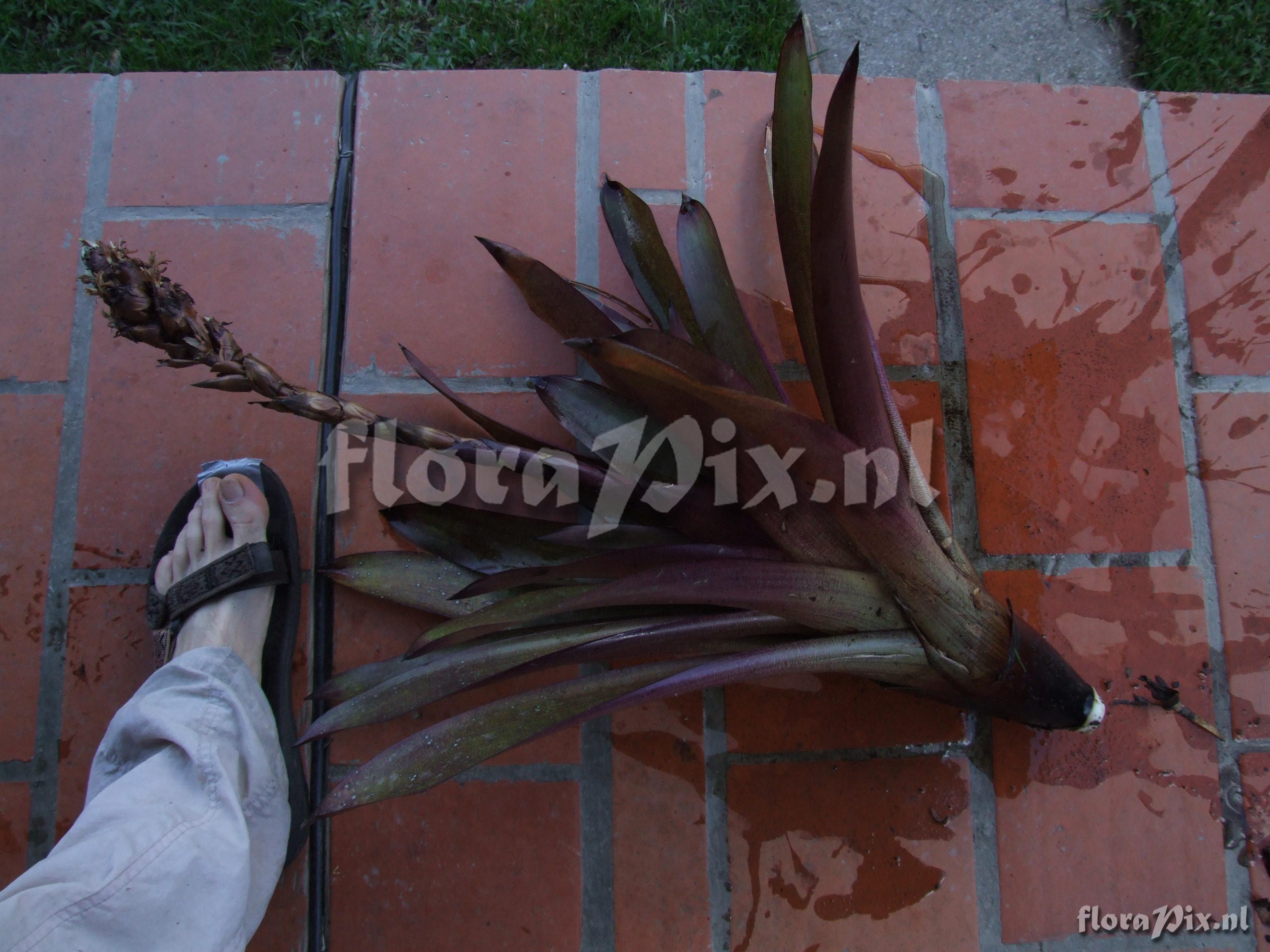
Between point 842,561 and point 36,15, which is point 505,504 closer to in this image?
point 842,561

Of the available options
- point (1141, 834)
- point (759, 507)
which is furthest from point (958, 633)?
point (1141, 834)

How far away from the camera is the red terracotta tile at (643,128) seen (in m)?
1.11

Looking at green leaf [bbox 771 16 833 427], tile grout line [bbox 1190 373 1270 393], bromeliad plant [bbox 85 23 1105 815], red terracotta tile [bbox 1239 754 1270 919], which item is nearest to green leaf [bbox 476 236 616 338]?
bromeliad plant [bbox 85 23 1105 815]

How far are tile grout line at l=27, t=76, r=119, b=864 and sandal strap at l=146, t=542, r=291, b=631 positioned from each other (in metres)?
0.13

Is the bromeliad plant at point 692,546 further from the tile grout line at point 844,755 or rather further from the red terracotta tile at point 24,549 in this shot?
the red terracotta tile at point 24,549

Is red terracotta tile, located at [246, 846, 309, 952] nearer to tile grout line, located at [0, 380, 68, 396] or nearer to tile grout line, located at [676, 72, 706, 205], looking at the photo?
tile grout line, located at [0, 380, 68, 396]

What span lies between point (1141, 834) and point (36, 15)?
6.69ft

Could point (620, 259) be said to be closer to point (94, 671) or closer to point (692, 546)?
point (692, 546)

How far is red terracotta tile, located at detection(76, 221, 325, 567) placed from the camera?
104 cm

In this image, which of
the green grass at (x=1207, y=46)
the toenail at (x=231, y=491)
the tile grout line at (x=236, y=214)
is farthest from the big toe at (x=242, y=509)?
the green grass at (x=1207, y=46)

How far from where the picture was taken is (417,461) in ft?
3.36

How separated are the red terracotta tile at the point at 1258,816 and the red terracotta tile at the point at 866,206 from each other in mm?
691

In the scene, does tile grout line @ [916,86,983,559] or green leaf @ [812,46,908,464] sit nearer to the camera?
green leaf @ [812,46,908,464]

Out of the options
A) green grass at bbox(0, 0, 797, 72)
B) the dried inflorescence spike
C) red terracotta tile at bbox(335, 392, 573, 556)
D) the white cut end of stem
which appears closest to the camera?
the dried inflorescence spike
